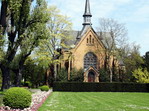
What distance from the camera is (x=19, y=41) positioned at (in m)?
22.3

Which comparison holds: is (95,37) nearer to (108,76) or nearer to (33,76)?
(108,76)

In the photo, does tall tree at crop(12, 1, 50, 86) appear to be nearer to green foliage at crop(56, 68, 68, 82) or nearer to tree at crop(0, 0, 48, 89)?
tree at crop(0, 0, 48, 89)

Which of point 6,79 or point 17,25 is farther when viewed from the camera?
point 6,79

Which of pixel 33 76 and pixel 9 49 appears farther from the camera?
pixel 33 76

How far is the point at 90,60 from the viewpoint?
49.0m

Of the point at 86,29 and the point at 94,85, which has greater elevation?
the point at 86,29

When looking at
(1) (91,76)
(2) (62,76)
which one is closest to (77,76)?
(2) (62,76)

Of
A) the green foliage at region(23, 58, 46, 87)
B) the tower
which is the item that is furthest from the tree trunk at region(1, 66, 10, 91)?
the tower

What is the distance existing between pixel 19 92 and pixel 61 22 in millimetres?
31601

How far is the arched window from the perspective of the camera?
160 feet

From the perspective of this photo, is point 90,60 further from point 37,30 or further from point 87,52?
point 37,30

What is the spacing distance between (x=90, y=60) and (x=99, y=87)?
1407 centimetres

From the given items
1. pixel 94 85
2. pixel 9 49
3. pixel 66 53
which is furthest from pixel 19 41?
pixel 66 53

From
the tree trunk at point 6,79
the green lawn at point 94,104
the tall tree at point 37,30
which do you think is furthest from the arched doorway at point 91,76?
the green lawn at point 94,104
